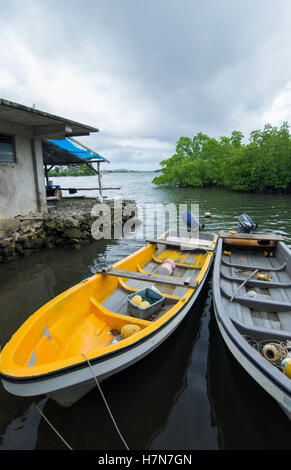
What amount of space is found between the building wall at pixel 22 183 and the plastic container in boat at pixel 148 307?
682 centimetres

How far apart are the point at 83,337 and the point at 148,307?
41.6 inches

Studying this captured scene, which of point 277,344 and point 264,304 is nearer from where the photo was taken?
point 277,344

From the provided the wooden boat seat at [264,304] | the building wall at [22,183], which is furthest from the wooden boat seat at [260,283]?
the building wall at [22,183]

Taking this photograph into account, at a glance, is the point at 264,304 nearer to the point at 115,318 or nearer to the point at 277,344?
the point at 277,344

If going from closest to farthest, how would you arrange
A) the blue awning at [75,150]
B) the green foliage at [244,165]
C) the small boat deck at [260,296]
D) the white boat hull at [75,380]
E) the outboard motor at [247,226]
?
the white boat hull at [75,380], the small boat deck at [260,296], the outboard motor at [247,226], the blue awning at [75,150], the green foliage at [244,165]

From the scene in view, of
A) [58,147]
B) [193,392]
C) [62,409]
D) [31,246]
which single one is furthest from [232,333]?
[58,147]

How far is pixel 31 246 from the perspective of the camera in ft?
27.9

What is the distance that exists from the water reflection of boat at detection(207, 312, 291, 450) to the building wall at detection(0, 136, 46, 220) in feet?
27.8

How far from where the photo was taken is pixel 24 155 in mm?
8805

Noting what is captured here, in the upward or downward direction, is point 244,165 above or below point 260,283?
above

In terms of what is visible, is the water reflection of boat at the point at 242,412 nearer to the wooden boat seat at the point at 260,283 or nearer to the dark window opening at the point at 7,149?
the wooden boat seat at the point at 260,283

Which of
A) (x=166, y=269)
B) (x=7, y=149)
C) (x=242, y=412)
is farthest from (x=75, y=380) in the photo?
(x=7, y=149)

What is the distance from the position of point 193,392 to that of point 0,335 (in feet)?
11.6

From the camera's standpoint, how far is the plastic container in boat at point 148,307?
11.6 feet
